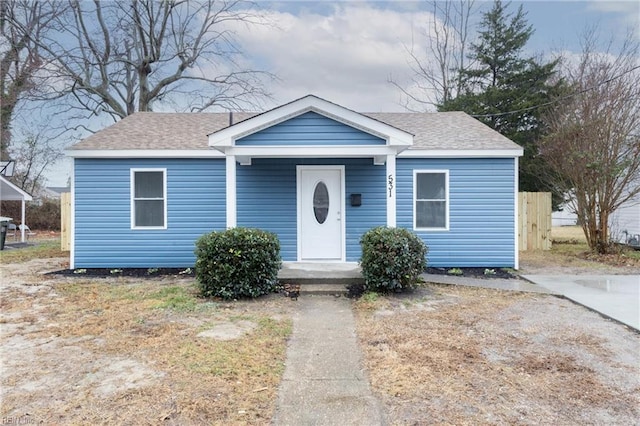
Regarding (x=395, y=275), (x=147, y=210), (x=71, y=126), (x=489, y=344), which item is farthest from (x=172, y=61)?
(x=489, y=344)

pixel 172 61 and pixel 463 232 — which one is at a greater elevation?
pixel 172 61

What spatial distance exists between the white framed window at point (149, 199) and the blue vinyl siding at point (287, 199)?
1.70 meters

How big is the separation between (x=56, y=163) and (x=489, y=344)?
23637 mm

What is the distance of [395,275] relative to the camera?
20.4ft

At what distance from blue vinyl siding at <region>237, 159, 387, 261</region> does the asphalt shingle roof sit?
3.92 feet

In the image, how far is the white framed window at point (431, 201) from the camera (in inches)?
346

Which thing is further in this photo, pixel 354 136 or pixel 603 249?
pixel 603 249

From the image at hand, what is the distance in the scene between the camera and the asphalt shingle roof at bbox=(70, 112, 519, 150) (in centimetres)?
871

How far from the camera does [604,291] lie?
6.56 meters

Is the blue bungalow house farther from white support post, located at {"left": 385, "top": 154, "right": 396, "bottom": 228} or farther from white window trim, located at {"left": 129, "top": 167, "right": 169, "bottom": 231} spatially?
white support post, located at {"left": 385, "top": 154, "right": 396, "bottom": 228}

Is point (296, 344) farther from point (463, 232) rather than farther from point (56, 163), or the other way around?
point (56, 163)

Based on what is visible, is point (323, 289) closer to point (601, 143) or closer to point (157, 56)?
point (601, 143)

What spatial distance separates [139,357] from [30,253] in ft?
33.6

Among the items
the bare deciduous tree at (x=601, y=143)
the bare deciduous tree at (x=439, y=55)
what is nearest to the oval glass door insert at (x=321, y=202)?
the bare deciduous tree at (x=601, y=143)
